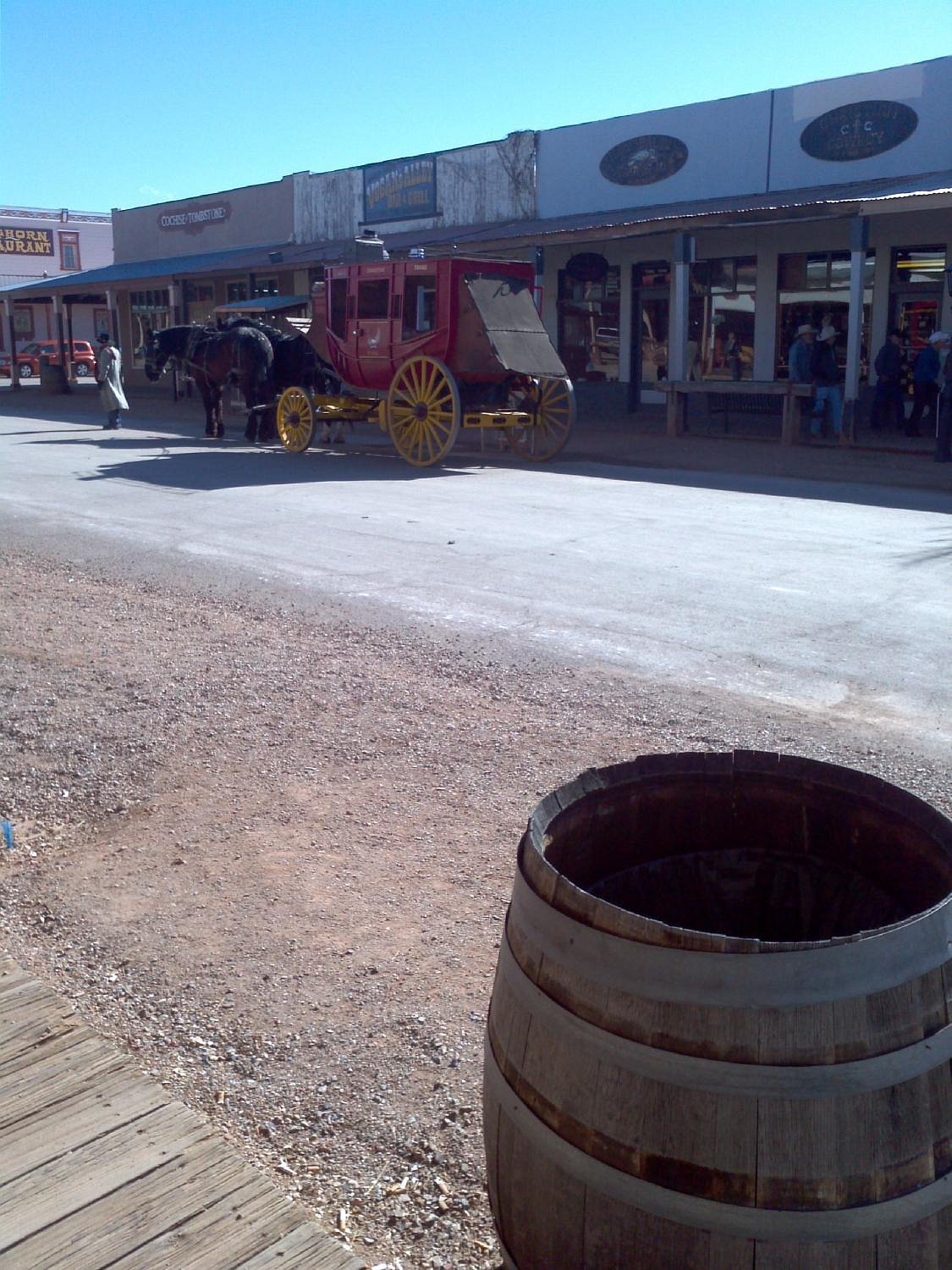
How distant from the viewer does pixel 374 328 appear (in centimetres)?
1759

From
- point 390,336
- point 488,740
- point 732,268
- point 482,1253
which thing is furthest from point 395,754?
point 732,268

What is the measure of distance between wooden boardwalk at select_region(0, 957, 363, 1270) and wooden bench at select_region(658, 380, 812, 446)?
1747cm

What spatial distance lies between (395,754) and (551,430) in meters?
13.4

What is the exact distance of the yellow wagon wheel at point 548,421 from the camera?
1769 cm

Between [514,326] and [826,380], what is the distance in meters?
5.88

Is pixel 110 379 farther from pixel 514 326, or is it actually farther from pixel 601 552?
pixel 601 552

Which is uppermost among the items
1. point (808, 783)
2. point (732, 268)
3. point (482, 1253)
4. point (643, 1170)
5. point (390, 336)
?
point (732, 268)

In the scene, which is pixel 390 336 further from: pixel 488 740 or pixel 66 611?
pixel 488 740

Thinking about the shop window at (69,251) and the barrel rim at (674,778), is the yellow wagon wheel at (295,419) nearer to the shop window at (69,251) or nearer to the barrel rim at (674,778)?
the barrel rim at (674,778)

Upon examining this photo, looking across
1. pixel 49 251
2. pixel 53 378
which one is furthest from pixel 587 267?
pixel 49 251

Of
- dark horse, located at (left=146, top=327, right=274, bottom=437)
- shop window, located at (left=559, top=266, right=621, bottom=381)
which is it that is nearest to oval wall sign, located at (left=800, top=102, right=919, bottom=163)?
shop window, located at (left=559, top=266, right=621, bottom=381)

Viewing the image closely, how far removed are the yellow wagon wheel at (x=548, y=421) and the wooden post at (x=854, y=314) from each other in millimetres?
4307

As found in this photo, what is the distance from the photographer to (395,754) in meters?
5.23

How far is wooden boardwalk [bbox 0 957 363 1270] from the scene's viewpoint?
236 centimetres
